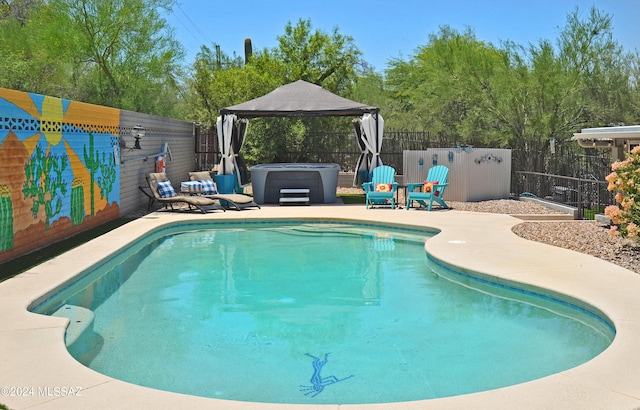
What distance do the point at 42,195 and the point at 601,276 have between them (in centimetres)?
735

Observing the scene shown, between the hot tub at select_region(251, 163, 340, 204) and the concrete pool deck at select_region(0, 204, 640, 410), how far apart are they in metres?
4.83

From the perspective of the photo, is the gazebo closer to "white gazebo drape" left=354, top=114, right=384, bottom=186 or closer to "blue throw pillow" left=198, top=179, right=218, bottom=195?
"white gazebo drape" left=354, top=114, right=384, bottom=186

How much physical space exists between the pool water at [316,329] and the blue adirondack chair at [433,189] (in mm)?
4152

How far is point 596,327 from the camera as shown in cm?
551

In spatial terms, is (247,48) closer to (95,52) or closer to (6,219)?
(95,52)

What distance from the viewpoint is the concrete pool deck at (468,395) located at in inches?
143

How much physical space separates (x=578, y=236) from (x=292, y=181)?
699 cm

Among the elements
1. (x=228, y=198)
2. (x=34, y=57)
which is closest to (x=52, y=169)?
(x=228, y=198)

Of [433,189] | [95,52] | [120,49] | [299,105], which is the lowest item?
[433,189]

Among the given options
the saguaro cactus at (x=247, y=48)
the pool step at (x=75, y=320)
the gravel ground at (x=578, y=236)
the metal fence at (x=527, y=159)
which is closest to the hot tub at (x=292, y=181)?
the gravel ground at (x=578, y=236)

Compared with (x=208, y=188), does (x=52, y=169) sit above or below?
above

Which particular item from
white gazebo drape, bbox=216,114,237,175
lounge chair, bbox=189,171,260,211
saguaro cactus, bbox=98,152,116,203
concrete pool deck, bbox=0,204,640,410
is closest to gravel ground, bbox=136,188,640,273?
concrete pool deck, bbox=0,204,640,410

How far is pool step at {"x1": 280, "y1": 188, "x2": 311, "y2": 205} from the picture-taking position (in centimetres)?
1441

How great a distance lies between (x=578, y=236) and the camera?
9.64 m
